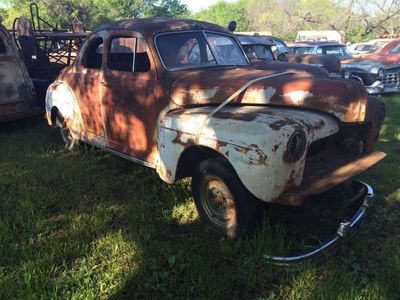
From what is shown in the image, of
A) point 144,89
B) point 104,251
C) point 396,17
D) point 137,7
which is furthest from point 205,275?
point 137,7

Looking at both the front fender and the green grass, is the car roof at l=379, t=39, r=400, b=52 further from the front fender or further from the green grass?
the front fender

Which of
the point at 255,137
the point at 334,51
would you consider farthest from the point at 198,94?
the point at 334,51

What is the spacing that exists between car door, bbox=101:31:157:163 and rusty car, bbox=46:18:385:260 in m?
0.01

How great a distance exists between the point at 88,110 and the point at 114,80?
0.75m

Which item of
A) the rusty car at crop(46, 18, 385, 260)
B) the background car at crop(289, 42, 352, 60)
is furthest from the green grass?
the background car at crop(289, 42, 352, 60)

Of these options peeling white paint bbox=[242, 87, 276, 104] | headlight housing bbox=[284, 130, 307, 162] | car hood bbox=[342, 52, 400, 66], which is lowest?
car hood bbox=[342, 52, 400, 66]

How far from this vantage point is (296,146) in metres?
3.09

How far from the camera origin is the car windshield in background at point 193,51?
4.38m

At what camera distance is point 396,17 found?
34562 mm

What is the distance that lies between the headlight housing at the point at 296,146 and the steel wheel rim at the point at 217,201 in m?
0.62

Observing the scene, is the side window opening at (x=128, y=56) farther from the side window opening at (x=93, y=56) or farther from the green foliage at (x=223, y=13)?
the green foliage at (x=223, y=13)

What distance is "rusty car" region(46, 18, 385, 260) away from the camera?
3.12 metres

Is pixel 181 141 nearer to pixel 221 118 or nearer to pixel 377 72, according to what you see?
pixel 221 118

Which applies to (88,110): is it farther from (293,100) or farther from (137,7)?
(137,7)
